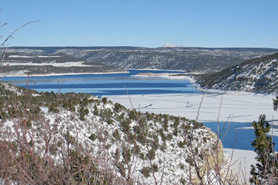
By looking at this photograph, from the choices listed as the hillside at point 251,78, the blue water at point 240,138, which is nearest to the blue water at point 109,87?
the hillside at point 251,78

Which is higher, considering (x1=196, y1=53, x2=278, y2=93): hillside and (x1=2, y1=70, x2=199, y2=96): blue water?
(x1=196, y1=53, x2=278, y2=93): hillside

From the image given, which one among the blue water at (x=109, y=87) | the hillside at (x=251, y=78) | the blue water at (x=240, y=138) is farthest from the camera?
the hillside at (x=251, y=78)

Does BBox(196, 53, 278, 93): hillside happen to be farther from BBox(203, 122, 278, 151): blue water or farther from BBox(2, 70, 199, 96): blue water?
BBox(203, 122, 278, 151): blue water

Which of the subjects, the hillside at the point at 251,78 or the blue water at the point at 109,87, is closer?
the blue water at the point at 109,87

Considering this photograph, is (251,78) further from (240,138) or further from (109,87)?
(240,138)

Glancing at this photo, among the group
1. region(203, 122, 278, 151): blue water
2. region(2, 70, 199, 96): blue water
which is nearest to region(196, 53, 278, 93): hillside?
region(2, 70, 199, 96): blue water

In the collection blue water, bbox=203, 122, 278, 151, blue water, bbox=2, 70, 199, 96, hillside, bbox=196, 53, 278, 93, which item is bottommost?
blue water, bbox=203, 122, 278, 151

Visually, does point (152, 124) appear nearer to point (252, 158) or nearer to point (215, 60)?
point (252, 158)

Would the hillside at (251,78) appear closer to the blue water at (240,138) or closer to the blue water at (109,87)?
the blue water at (109,87)
